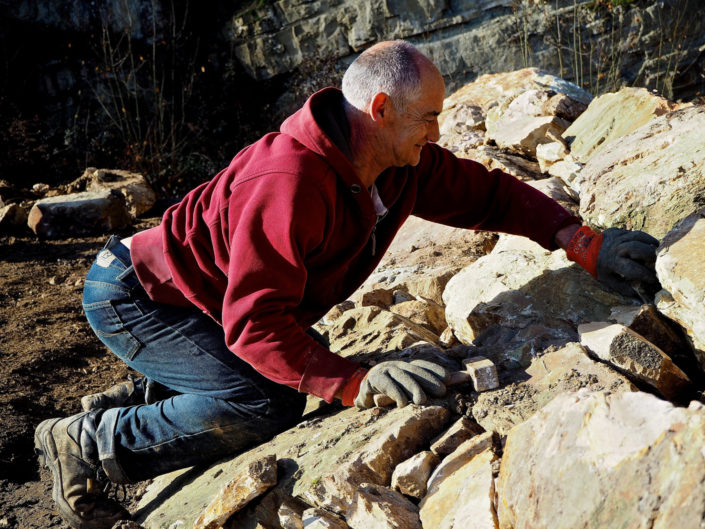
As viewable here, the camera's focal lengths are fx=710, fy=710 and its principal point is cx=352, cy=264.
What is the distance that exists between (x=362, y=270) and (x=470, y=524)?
1107 mm

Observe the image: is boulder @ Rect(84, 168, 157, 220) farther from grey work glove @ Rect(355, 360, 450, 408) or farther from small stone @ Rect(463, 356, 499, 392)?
small stone @ Rect(463, 356, 499, 392)

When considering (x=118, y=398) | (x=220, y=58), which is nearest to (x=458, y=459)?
(x=118, y=398)

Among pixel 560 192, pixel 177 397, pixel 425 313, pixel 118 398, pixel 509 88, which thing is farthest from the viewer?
pixel 509 88

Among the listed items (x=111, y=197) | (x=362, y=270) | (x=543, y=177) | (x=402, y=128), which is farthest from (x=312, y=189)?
(x=111, y=197)

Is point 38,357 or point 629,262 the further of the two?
point 38,357

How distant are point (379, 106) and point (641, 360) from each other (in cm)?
111

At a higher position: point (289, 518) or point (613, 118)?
point (613, 118)

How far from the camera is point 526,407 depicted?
7.05 feet

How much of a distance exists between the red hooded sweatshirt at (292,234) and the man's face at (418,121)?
0.18 m

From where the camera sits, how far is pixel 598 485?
4.78 ft

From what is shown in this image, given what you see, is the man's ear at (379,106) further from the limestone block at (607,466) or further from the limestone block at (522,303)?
the limestone block at (607,466)

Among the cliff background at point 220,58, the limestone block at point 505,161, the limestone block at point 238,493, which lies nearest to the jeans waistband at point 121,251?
the limestone block at point 238,493

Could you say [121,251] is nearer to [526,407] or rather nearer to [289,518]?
[289,518]

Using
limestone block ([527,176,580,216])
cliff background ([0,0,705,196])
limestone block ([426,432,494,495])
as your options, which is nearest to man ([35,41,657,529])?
limestone block ([426,432,494,495])
